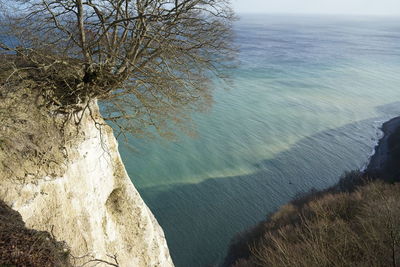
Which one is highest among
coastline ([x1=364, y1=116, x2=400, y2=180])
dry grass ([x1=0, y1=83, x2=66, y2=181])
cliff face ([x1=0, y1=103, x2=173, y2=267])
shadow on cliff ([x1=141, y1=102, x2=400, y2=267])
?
dry grass ([x1=0, y1=83, x2=66, y2=181])

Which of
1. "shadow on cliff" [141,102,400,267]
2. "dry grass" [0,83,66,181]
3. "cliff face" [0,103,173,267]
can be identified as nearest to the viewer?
"dry grass" [0,83,66,181]

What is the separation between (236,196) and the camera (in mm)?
23359

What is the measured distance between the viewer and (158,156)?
85.0 ft

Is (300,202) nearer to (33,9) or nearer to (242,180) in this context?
(242,180)

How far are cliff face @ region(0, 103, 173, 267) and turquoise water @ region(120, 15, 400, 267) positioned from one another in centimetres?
888

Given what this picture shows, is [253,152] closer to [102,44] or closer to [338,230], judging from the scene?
[338,230]

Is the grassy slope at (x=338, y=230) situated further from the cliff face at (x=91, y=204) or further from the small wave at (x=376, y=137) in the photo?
the cliff face at (x=91, y=204)

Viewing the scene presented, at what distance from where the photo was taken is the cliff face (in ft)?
23.7

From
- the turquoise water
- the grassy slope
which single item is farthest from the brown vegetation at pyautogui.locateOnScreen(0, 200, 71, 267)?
the turquoise water

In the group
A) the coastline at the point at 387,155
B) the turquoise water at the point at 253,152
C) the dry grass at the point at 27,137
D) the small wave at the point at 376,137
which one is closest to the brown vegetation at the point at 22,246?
the dry grass at the point at 27,137

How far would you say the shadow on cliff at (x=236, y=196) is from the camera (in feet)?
63.8

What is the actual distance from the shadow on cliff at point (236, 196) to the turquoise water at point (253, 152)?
7cm

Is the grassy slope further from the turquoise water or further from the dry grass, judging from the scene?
the dry grass

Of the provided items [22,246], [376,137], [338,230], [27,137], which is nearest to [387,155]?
[376,137]
